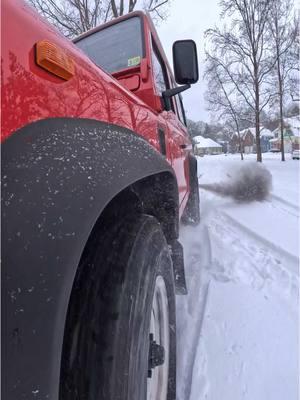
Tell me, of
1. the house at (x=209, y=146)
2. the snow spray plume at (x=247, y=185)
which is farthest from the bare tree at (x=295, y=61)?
the house at (x=209, y=146)

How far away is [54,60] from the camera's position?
976 millimetres

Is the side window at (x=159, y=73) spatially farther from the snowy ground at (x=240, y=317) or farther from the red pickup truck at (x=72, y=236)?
the snowy ground at (x=240, y=317)

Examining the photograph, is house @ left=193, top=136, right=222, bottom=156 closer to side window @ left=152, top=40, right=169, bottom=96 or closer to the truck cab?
side window @ left=152, top=40, right=169, bottom=96

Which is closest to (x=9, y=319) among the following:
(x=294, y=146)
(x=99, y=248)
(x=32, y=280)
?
(x=32, y=280)

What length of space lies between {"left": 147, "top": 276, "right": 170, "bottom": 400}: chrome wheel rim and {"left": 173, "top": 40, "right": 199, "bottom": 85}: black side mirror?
1.46 meters

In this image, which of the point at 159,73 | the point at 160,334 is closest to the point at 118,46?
the point at 159,73

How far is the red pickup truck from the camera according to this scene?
771 mm

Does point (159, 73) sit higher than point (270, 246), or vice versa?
point (159, 73)

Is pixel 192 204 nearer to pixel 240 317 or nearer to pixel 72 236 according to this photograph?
pixel 240 317

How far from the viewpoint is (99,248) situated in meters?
1.21

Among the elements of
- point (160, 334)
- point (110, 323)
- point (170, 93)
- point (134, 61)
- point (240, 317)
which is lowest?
point (240, 317)

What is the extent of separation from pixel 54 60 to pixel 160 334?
47.5 inches

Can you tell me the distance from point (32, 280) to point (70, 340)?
0.39m

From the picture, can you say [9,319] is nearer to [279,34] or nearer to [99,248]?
[99,248]
